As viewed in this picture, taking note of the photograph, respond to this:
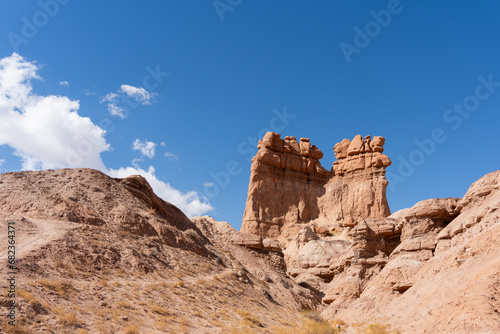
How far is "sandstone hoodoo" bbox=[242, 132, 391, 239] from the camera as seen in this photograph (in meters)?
68.3

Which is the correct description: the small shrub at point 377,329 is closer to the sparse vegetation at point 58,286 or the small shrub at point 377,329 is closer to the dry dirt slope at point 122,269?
the dry dirt slope at point 122,269

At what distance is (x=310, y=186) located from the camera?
244 ft

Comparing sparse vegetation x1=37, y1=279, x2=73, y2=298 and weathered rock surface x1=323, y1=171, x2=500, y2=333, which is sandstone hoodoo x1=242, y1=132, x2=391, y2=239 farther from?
sparse vegetation x1=37, y1=279, x2=73, y2=298

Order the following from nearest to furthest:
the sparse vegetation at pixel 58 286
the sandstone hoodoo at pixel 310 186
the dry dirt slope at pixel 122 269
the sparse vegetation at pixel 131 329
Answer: the sparse vegetation at pixel 131 329, the dry dirt slope at pixel 122 269, the sparse vegetation at pixel 58 286, the sandstone hoodoo at pixel 310 186

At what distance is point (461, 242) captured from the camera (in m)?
20.7

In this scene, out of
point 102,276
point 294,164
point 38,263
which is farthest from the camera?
point 294,164

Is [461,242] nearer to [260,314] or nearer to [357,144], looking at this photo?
[260,314]

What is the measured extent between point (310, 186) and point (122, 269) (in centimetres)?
5541

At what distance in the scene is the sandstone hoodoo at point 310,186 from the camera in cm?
6831

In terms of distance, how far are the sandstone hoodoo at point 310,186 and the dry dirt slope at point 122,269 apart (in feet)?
109

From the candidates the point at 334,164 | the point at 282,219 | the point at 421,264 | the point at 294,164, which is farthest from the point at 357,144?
the point at 421,264

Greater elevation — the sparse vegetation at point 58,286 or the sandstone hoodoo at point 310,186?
the sandstone hoodoo at point 310,186

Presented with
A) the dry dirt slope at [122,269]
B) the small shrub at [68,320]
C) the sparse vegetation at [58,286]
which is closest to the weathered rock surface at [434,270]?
the dry dirt slope at [122,269]

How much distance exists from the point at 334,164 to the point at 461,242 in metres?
55.8
